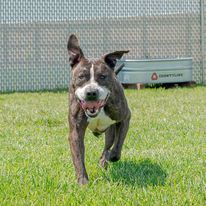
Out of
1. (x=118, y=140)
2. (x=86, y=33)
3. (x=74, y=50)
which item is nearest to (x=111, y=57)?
(x=74, y=50)

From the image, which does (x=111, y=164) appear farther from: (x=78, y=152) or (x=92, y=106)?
(x=92, y=106)

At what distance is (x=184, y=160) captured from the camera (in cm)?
481

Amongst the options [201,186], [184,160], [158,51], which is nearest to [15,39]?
[158,51]

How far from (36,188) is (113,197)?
554mm

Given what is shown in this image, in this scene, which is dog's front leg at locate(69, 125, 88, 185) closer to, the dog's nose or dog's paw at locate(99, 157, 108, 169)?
the dog's nose

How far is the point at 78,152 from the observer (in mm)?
4168

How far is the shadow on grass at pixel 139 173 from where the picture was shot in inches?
161

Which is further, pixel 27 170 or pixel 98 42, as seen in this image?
pixel 98 42

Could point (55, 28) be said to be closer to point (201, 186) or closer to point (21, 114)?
point (21, 114)

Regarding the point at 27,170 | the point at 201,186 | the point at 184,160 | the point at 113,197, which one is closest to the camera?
the point at 113,197

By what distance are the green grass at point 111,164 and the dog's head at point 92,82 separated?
0.53 m

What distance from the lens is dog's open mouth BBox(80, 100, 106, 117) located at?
13.1 ft

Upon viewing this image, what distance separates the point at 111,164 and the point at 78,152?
0.62 meters

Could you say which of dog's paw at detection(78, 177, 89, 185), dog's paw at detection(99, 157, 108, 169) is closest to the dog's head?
dog's paw at detection(78, 177, 89, 185)
